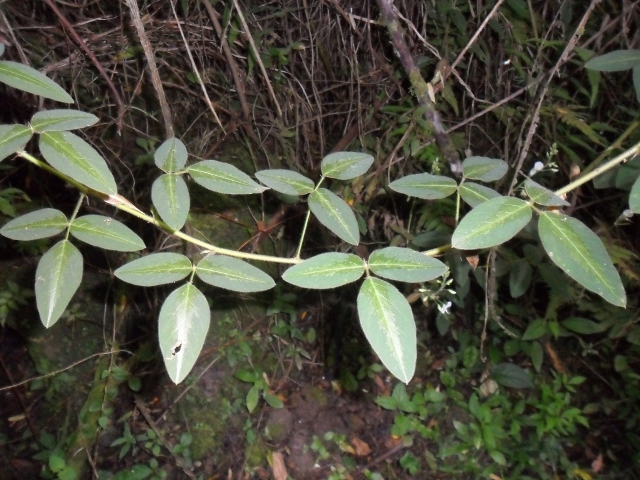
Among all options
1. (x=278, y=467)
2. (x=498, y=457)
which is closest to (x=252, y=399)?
(x=278, y=467)

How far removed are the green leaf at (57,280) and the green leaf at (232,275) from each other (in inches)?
6.0

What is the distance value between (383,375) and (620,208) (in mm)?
1117

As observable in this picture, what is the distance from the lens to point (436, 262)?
23.2 inches

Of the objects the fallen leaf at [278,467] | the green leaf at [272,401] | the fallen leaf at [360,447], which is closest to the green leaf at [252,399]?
the green leaf at [272,401]

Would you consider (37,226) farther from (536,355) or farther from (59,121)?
(536,355)

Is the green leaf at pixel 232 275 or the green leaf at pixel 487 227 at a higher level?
the green leaf at pixel 487 227

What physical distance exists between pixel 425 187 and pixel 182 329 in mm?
399

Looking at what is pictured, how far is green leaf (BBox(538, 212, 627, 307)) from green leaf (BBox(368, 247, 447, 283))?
120 mm

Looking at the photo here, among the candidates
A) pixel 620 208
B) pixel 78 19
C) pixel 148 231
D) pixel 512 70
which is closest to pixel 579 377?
pixel 620 208

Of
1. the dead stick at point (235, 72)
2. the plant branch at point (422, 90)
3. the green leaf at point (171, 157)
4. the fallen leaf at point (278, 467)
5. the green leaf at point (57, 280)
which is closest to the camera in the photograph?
the green leaf at point (57, 280)

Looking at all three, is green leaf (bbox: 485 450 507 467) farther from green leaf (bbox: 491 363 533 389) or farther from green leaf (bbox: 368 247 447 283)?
green leaf (bbox: 368 247 447 283)

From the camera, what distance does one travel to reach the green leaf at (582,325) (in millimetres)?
1982

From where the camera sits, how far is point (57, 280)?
2.04ft

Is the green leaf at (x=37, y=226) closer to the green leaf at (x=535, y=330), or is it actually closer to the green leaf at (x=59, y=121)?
the green leaf at (x=59, y=121)
